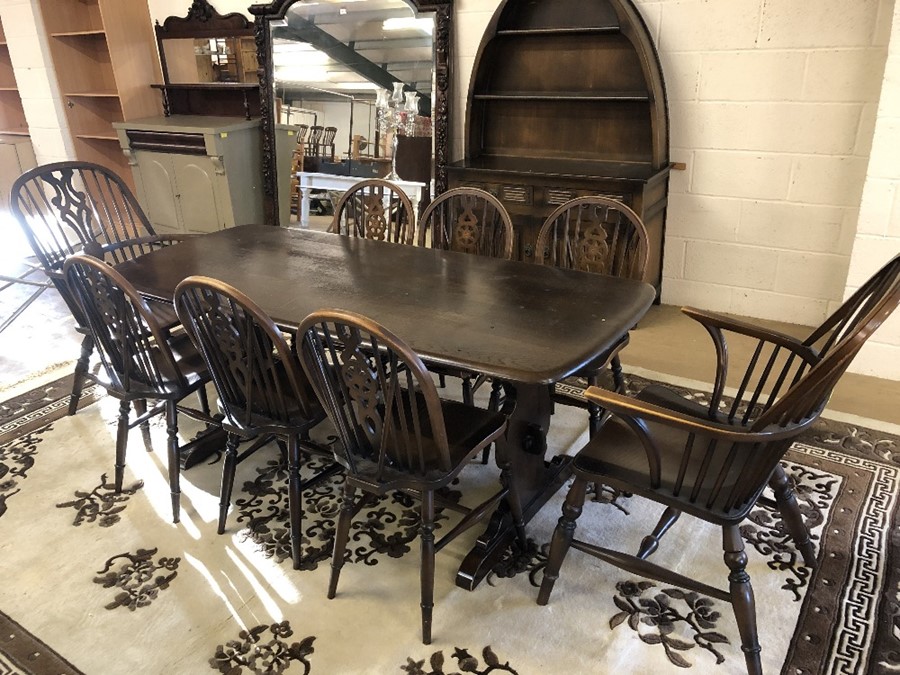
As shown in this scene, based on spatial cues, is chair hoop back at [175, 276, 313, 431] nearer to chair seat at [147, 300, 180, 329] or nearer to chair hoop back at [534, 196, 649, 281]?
chair seat at [147, 300, 180, 329]

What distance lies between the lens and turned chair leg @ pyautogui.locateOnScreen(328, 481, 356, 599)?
1768 mm

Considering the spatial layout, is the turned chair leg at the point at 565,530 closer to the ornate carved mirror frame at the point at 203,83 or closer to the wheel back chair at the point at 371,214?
the wheel back chair at the point at 371,214

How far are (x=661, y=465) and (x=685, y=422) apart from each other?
0.24m

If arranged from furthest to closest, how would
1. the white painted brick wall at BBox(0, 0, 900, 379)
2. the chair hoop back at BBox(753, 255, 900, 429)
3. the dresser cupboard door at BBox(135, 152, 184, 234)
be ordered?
the dresser cupboard door at BBox(135, 152, 184, 234)
the white painted brick wall at BBox(0, 0, 900, 379)
the chair hoop back at BBox(753, 255, 900, 429)

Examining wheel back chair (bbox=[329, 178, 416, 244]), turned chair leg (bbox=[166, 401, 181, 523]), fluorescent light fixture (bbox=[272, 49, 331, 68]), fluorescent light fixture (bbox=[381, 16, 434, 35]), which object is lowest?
turned chair leg (bbox=[166, 401, 181, 523])

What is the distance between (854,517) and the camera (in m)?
2.09

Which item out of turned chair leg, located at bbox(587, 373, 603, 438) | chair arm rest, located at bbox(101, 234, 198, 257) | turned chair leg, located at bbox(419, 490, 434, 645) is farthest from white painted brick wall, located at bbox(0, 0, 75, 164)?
turned chair leg, located at bbox(419, 490, 434, 645)

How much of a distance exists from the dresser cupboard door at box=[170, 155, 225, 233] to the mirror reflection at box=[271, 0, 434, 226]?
458 mm

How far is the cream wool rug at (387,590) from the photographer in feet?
5.43

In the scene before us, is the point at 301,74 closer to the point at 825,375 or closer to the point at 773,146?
the point at 773,146

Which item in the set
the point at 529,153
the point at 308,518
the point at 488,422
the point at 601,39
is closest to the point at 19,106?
the point at 529,153

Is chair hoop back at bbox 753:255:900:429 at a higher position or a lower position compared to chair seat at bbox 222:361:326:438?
higher

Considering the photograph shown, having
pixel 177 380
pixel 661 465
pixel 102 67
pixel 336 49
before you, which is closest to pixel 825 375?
pixel 661 465

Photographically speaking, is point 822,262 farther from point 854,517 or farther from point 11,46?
point 11,46
